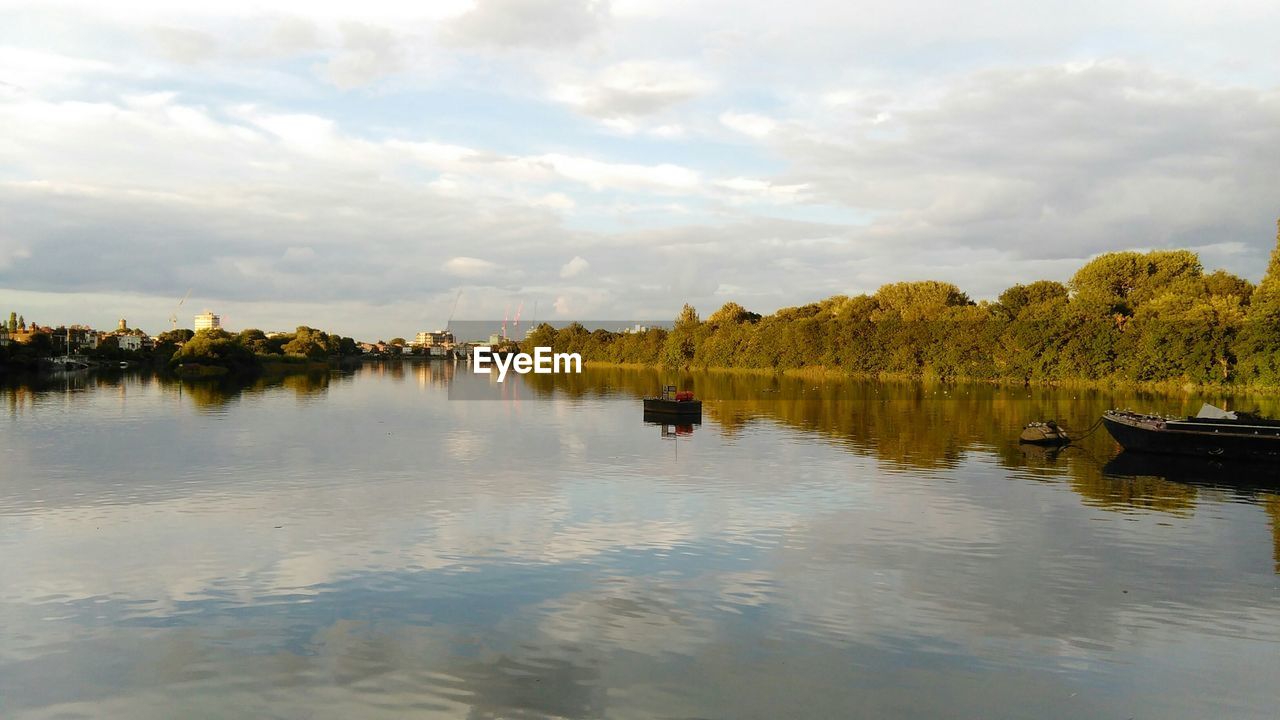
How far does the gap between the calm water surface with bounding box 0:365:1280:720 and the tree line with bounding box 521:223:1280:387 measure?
241 ft

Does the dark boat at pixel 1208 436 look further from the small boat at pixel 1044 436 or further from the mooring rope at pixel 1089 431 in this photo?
the mooring rope at pixel 1089 431

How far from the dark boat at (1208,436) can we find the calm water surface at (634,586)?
6.38 ft

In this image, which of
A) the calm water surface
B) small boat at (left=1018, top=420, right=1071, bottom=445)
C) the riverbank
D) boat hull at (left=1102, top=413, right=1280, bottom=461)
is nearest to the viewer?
the calm water surface

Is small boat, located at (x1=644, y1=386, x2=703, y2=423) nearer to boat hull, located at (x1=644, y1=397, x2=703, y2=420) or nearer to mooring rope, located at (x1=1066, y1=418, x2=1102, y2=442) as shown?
boat hull, located at (x1=644, y1=397, x2=703, y2=420)

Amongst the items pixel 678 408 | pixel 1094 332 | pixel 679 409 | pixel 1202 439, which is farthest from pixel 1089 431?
pixel 1094 332

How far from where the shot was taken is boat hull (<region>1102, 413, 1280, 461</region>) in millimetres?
47906

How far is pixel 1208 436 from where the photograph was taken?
1933 inches

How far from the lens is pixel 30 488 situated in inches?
1527

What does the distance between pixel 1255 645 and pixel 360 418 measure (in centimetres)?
7379

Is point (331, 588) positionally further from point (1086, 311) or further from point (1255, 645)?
point (1086, 311)

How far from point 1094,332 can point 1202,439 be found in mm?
86474

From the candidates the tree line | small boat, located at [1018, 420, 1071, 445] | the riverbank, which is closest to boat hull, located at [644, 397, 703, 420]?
small boat, located at [1018, 420, 1071, 445]

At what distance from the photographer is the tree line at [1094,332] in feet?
355

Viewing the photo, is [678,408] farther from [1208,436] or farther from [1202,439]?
[1208,436]
